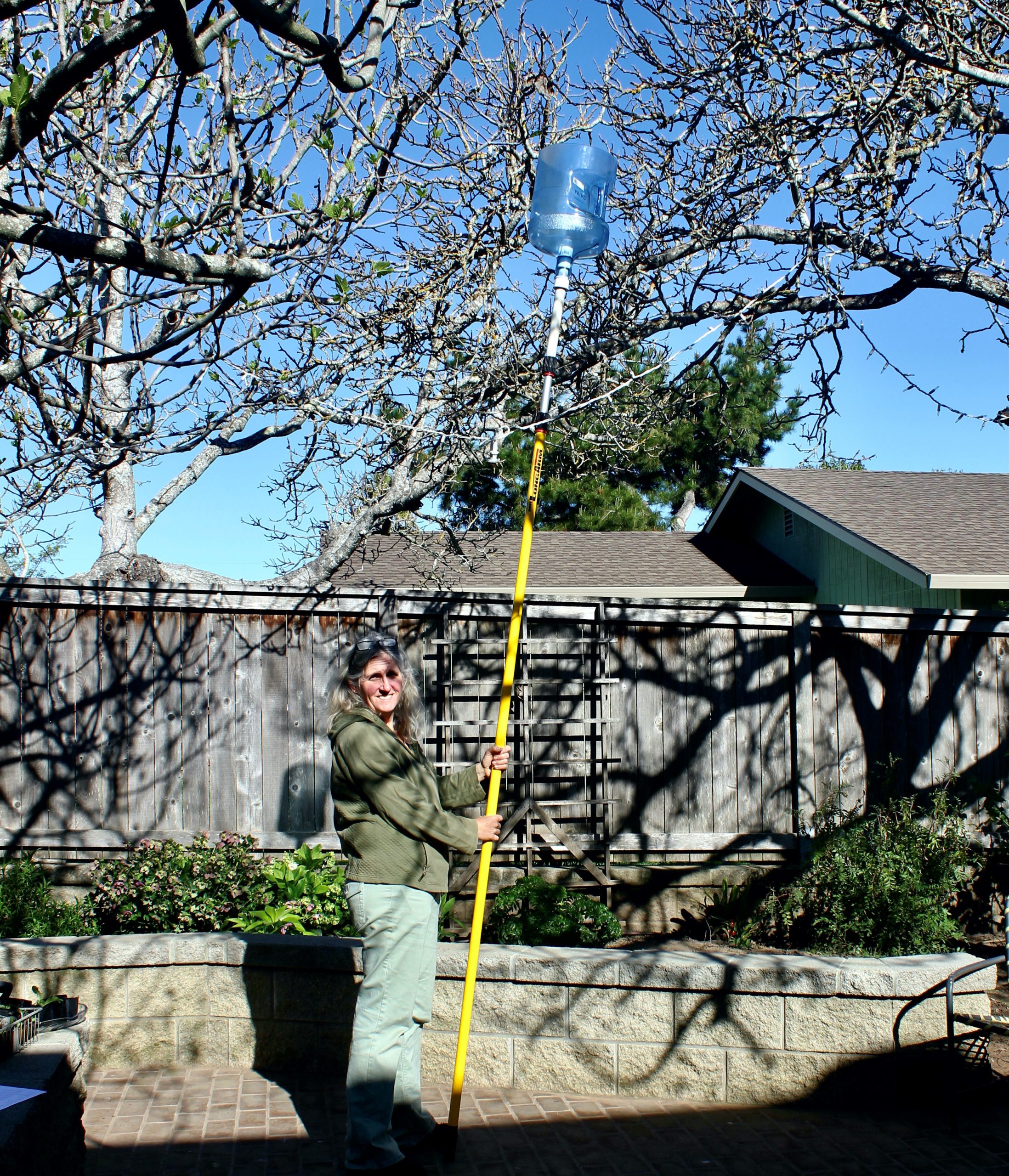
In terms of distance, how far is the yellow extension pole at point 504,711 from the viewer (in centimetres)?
362

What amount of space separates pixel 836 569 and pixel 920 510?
52.0 inches

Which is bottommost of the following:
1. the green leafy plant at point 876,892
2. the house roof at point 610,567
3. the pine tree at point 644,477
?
the green leafy plant at point 876,892

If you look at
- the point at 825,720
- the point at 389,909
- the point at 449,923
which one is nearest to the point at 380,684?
the point at 389,909

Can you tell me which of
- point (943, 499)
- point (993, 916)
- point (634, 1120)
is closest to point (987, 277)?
point (993, 916)

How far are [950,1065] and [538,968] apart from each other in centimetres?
155

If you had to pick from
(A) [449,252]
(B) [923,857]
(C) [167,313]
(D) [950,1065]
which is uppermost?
(A) [449,252]

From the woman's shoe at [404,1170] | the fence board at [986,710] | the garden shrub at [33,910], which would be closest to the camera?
the woman's shoe at [404,1170]

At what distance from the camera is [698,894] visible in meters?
6.24

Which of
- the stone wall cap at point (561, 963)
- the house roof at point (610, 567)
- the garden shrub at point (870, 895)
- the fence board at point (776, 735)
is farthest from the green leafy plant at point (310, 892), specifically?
the house roof at point (610, 567)

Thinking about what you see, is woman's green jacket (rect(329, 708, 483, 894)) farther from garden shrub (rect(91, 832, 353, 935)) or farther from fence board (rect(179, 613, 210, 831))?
fence board (rect(179, 613, 210, 831))

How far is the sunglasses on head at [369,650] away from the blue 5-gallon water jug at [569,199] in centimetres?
177

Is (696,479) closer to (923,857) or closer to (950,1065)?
(923,857)

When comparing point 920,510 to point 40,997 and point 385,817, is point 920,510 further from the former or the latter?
point 40,997

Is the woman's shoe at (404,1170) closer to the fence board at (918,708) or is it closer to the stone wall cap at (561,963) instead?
the stone wall cap at (561,963)
